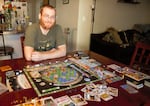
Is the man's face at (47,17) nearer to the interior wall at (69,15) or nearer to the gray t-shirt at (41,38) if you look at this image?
the gray t-shirt at (41,38)

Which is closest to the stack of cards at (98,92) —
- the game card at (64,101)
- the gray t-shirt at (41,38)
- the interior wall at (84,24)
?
the game card at (64,101)

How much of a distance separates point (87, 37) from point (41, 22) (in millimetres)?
2548

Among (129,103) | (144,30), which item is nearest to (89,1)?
(144,30)

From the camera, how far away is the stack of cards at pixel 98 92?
3.70 ft

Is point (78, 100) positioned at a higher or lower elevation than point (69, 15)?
lower

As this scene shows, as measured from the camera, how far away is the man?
1.79 metres

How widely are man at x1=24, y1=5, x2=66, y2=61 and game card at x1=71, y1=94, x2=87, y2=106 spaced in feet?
2.53

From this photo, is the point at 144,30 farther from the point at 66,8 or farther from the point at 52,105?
the point at 52,105

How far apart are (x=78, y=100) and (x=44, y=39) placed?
3.57 feet

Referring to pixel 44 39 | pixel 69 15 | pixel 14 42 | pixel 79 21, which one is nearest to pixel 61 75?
pixel 44 39

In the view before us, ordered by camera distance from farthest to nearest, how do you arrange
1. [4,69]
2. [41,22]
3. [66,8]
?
[66,8] < [41,22] < [4,69]

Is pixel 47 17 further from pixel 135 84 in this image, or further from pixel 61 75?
pixel 135 84

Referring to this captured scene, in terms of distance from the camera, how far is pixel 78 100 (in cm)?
108

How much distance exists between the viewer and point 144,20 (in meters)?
5.81
